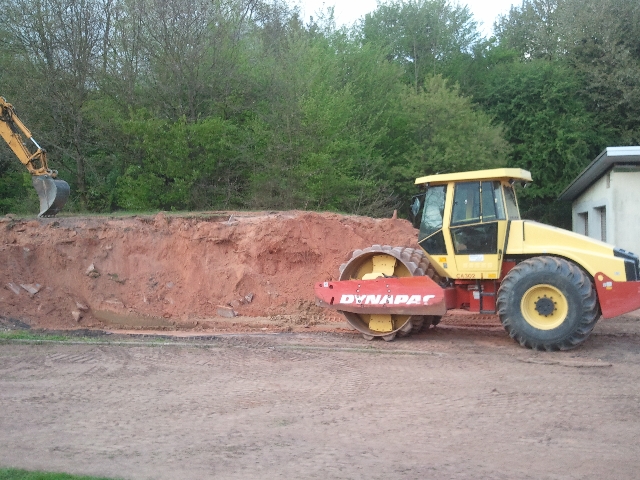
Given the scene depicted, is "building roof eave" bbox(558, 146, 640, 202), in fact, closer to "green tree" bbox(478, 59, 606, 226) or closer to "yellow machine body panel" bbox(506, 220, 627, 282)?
"green tree" bbox(478, 59, 606, 226)

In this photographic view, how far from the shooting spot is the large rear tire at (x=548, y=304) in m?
9.73

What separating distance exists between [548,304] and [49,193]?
11593mm

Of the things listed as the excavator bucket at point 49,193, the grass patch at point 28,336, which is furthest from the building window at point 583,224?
the grass patch at point 28,336

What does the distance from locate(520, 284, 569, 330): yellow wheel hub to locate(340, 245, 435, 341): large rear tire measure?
62.8 inches

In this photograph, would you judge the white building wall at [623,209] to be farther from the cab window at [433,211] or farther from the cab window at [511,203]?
the cab window at [433,211]

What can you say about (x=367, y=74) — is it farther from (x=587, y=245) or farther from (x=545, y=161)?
(x=587, y=245)

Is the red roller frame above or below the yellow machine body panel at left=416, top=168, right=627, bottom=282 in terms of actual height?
below

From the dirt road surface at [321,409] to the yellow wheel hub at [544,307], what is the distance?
0.47 metres

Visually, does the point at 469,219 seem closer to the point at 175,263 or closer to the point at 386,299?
the point at 386,299

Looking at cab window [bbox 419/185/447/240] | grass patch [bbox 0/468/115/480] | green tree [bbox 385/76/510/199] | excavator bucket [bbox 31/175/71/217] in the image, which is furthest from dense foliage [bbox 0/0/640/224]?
grass patch [bbox 0/468/115/480]

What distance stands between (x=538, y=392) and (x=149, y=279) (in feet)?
31.2

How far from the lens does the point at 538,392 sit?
7.82 meters

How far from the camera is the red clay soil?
1435cm

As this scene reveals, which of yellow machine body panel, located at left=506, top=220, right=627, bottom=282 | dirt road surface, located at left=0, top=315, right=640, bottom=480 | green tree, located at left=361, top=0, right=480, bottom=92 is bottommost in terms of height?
dirt road surface, located at left=0, top=315, right=640, bottom=480
